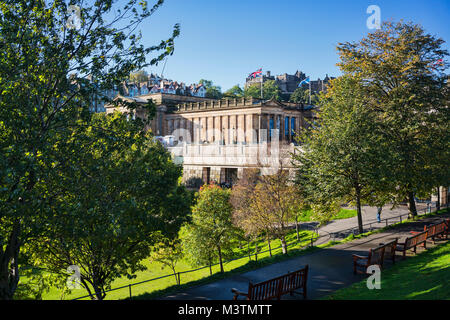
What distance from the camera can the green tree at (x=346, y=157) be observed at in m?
20.7

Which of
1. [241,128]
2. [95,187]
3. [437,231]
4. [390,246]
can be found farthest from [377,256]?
[241,128]

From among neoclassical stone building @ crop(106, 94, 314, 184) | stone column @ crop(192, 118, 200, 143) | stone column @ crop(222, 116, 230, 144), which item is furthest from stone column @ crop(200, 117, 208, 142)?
stone column @ crop(222, 116, 230, 144)

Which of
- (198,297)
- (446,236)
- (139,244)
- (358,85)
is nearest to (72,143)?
(198,297)

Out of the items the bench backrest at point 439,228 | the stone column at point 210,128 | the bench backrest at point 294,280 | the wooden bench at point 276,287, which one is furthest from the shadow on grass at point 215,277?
the stone column at point 210,128

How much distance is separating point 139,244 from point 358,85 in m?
17.2

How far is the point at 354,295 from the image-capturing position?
1128 cm

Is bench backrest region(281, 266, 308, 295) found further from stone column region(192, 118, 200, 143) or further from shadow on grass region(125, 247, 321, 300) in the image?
stone column region(192, 118, 200, 143)

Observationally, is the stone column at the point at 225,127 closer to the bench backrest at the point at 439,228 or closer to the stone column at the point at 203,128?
the stone column at the point at 203,128

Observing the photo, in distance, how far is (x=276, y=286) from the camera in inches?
435

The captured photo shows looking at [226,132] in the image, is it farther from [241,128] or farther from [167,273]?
[167,273]

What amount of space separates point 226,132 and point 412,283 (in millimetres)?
65540

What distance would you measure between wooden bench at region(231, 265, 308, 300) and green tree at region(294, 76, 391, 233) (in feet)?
32.7

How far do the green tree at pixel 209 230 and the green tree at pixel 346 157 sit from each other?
310 inches
